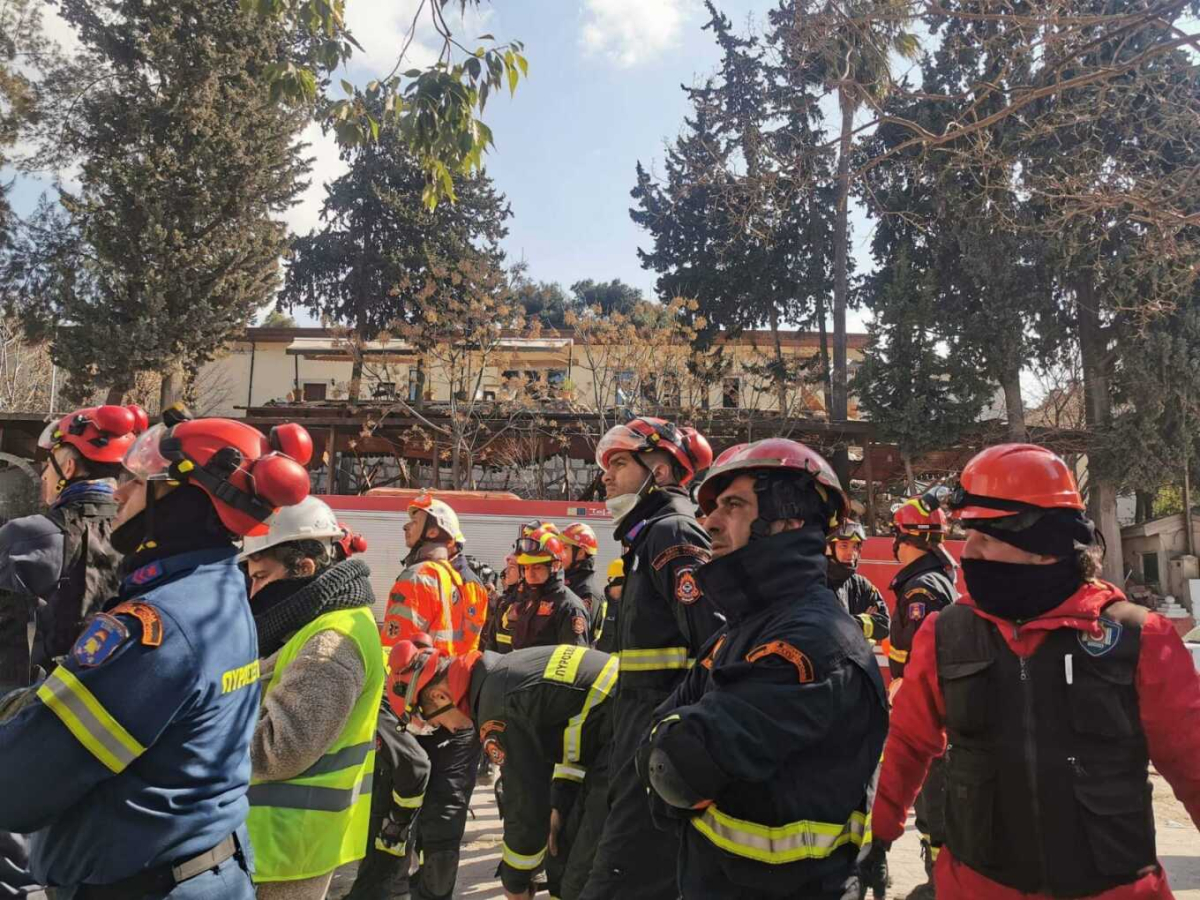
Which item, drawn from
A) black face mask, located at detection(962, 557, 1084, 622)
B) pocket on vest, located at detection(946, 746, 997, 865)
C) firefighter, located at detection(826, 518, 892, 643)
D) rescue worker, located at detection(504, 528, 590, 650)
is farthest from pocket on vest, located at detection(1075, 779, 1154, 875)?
rescue worker, located at detection(504, 528, 590, 650)

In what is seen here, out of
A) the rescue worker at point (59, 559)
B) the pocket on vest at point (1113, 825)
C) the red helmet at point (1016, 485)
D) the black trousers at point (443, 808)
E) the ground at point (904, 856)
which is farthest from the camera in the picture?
the ground at point (904, 856)

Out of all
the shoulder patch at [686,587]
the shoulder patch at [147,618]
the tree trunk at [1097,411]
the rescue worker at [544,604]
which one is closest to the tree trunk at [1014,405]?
the tree trunk at [1097,411]

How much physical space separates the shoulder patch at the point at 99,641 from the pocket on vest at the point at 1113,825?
2.45 metres

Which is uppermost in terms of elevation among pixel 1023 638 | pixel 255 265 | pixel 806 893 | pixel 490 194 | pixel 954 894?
pixel 490 194

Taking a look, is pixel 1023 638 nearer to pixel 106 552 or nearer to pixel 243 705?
pixel 243 705

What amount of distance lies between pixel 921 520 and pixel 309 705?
4.40 metres

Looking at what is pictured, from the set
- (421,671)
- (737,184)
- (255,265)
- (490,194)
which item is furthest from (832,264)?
(421,671)

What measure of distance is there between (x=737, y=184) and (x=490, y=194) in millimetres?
23105

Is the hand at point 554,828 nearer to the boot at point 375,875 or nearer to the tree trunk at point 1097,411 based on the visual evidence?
the boot at point 375,875

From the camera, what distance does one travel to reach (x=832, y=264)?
28.0 meters

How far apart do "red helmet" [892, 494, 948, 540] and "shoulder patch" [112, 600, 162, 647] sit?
4987 millimetres

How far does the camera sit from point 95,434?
3.91m

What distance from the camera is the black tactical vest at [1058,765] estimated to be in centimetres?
233

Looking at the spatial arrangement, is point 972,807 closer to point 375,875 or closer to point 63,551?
point 375,875
